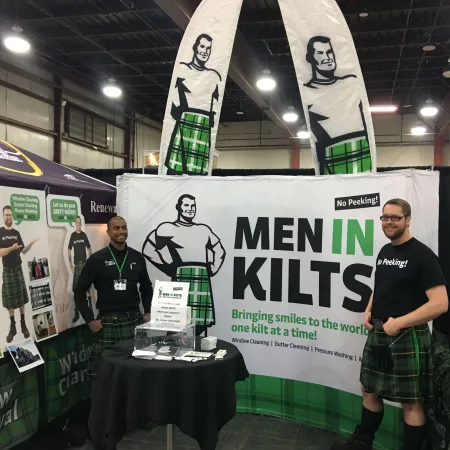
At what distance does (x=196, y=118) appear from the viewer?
344cm

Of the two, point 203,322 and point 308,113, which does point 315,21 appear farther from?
point 203,322

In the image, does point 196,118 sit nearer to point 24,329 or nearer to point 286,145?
point 24,329

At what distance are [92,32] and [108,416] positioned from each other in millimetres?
6772

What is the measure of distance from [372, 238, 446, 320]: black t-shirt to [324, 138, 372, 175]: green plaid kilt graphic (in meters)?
0.81

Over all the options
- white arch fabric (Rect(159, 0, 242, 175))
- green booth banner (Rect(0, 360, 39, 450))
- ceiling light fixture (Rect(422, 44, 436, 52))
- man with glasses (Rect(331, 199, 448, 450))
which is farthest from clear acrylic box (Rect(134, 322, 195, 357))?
ceiling light fixture (Rect(422, 44, 436, 52))

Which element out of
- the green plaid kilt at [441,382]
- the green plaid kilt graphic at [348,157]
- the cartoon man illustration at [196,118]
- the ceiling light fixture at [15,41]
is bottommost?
the green plaid kilt at [441,382]

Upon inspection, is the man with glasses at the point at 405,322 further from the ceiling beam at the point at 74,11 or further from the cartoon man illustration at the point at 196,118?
the ceiling beam at the point at 74,11

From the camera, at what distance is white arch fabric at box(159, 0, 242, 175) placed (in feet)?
11.2

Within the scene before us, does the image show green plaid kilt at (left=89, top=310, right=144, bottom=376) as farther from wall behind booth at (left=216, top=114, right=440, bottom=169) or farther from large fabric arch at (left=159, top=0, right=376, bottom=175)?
wall behind booth at (left=216, top=114, right=440, bottom=169)

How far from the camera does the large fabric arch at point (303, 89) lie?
3.03 m

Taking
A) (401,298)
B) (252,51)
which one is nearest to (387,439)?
(401,298)

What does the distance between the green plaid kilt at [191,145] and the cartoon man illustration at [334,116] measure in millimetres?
780

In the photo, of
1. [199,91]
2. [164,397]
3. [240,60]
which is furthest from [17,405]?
[240,60]

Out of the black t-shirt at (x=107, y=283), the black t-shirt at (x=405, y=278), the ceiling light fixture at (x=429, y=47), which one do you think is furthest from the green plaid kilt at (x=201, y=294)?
the ceiling light fixture at (x=429, y=47)
